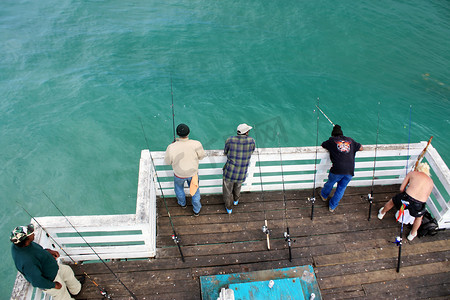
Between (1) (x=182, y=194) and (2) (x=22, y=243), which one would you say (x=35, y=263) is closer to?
(2) (x=22, y=243)

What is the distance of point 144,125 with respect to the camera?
10.2 metres

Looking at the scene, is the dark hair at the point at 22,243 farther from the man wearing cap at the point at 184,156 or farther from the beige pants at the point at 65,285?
the man wearing cap at the point at 184,156

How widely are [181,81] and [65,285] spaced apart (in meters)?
9.26

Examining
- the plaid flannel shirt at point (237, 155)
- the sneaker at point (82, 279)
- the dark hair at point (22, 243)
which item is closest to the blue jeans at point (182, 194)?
the plaid flannel shirt at point (237, 155)

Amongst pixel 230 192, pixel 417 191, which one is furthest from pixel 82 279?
pixel 417 191

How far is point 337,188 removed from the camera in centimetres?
468

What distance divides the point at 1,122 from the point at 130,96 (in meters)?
4.33

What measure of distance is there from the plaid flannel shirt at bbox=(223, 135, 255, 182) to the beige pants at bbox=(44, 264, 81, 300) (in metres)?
2.38

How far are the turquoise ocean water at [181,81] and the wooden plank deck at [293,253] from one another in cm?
412

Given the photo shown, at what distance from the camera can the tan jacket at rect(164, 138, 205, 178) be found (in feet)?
13.1

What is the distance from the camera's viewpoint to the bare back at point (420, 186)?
425 centimetres

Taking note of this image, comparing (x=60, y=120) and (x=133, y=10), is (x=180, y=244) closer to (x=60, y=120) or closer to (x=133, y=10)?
(x=60, y=120)

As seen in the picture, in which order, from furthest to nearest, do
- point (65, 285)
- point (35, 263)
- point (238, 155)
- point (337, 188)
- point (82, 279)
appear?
1. point (337, 188)
2. point (238, 155)
3. point (82, 279)
4. point (65, 285)
5. point (35, 263)

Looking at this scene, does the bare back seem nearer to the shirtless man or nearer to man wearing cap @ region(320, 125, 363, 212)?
the shirtless man
